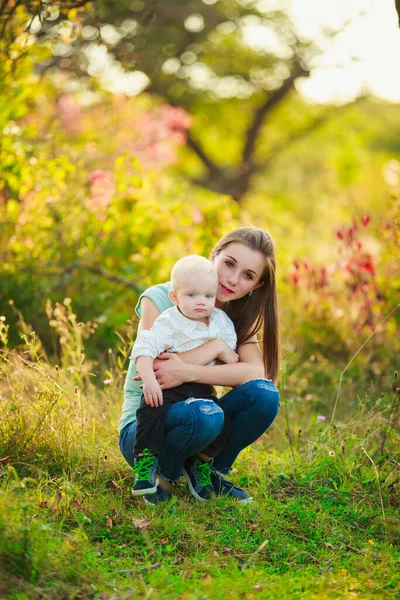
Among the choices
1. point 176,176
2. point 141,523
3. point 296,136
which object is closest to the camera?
point 141,523

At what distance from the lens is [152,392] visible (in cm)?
291

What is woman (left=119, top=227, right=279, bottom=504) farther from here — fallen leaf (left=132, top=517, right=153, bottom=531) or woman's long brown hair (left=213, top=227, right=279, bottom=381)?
fallen leaf (left=132, top=517, right=153, bottom=531)

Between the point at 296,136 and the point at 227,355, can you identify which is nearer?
the point at 227,355

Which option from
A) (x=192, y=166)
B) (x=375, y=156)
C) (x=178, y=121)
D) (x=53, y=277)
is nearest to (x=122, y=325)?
(x=53, y=277)

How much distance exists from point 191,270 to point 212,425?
0.65m

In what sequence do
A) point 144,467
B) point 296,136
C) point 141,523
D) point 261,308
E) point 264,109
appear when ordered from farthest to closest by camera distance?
point 296,136, point 264,109, point 261,308, point 144,467, point 141,523

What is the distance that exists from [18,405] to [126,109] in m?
7.05

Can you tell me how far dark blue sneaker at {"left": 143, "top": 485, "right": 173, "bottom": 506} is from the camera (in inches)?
120

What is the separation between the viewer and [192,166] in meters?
17.8

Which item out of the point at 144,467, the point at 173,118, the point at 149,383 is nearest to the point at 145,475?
the point at 144,467

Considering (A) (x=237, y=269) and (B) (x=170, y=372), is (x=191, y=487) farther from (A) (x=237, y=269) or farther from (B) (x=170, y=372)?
(A) (x=237, y=269)

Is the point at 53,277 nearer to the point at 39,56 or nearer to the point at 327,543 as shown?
the point at 39,56

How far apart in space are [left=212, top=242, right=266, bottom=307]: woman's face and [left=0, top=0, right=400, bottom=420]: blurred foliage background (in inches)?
31.8

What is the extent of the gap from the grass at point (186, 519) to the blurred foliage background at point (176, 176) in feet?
1.94
